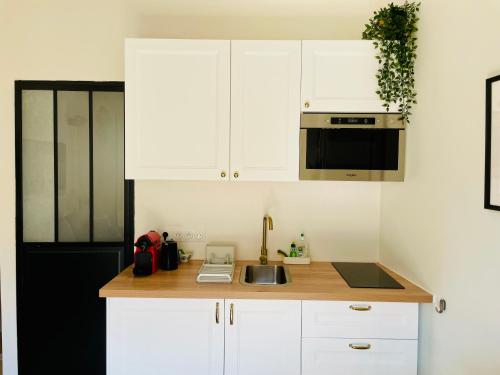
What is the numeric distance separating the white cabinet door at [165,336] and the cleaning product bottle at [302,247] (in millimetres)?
766

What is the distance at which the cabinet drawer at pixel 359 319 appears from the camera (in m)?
1.58

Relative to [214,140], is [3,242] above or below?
below

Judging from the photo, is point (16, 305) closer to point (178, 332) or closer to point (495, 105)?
point (178, 332)

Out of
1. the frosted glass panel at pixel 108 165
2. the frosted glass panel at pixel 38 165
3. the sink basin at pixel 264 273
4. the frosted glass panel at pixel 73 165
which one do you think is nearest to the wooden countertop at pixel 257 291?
the sink basin at pixel 264 273

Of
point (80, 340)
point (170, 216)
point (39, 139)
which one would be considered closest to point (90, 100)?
point (39, 139)

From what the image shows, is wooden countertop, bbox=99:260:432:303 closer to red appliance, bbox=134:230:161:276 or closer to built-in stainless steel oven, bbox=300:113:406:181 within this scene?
red appliance, bbox=134:230:161:276

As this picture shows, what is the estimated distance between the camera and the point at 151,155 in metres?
1.82

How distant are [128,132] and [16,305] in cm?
155

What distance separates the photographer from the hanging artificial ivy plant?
1.70 m

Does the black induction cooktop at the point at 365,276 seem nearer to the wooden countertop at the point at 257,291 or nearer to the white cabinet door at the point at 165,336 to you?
the wooden countertop at the point at 257,291

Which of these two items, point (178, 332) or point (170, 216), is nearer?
point (178, 332)

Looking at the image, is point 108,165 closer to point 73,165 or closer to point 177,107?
point 73,165

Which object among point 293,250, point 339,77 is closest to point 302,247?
point 293,250

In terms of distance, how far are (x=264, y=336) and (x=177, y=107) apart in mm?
1386
